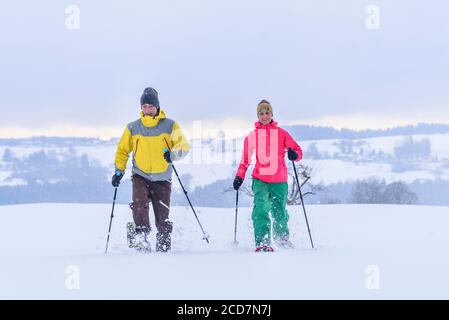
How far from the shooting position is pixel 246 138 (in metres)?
8.16

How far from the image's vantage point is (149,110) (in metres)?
7.89

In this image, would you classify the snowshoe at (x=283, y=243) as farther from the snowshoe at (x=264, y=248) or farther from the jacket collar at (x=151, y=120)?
the jacket collar at (x=151, y=120)

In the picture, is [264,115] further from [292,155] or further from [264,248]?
[264,248]

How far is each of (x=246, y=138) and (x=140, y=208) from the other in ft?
5.28

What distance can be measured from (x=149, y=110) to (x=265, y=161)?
159 centimetres

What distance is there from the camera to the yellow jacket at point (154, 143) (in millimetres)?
7840

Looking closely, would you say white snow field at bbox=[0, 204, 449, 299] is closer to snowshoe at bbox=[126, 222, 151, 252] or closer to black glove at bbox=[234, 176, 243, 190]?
snowshoe at bbox=[126, 222, 151, 252]

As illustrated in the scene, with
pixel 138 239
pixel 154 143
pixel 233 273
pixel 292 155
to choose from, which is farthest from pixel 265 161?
pixel 233 273

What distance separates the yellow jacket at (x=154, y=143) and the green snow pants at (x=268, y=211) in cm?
110

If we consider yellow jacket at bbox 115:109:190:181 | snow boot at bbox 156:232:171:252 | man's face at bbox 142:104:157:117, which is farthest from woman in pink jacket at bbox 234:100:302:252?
man's face at bbox 142:104:157:117

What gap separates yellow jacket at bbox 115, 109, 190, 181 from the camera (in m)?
7.84

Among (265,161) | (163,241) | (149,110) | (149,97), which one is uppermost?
(149,97)

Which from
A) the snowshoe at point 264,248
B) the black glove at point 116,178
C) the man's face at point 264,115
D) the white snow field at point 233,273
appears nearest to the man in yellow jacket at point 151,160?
the black glove at point 116,178
